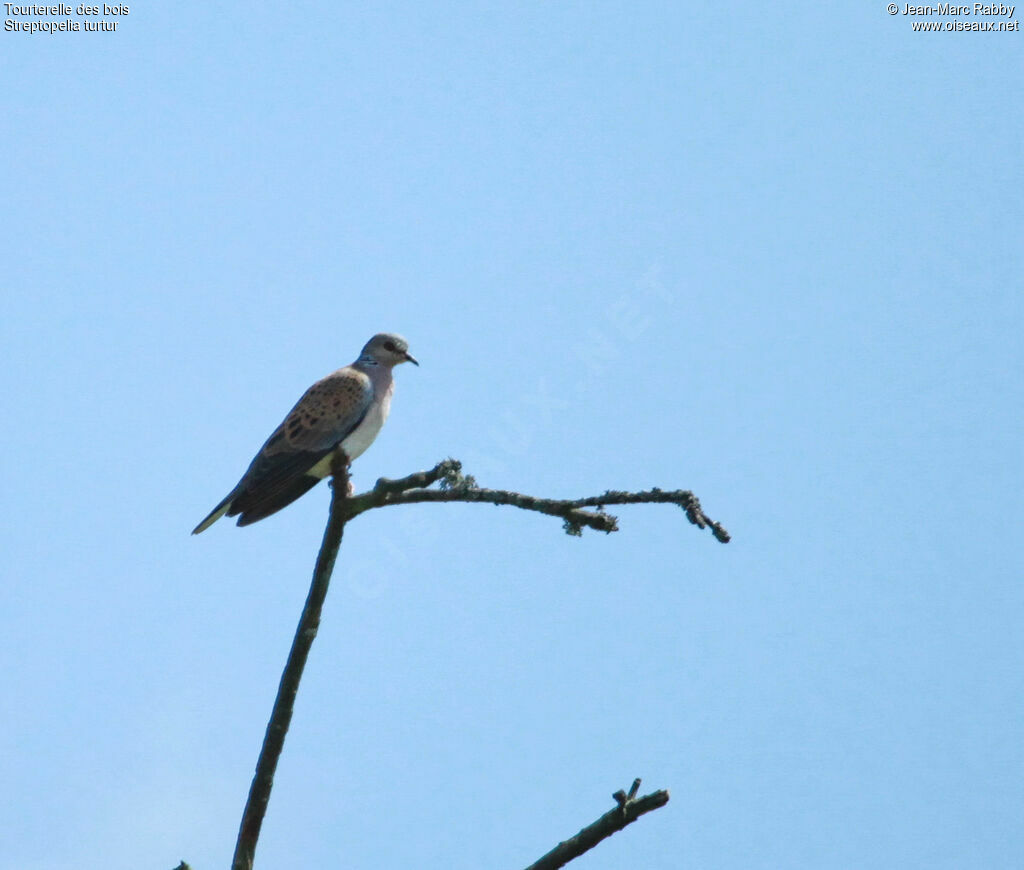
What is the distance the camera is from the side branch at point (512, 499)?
12.9 feet

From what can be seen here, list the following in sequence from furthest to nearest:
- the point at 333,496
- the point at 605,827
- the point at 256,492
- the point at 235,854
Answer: the point at 256,492, the point at 333,496, the point at 235,854, the point at 605,827

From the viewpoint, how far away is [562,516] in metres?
4.07

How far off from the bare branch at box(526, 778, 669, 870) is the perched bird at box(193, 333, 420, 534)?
9.28 ft

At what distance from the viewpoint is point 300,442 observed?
251 inches

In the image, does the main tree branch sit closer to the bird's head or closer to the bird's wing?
the bird's wing

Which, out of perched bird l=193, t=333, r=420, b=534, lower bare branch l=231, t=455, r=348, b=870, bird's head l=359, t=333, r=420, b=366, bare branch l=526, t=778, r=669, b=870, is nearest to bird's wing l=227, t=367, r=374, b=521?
perched bird l=193, t=333, r=420, b=534

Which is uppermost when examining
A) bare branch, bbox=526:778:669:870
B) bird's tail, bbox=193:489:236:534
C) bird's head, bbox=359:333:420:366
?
bird's head, bbox=359:333:420:366

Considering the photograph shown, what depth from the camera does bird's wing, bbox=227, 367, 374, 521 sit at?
625cm

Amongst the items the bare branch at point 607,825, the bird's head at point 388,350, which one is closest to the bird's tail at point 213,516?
the bird's head at point 388,350

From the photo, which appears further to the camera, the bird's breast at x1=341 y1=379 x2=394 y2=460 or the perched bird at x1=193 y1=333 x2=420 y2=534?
the bird's breast at x1=341 y1=379 x2=394 y2=460

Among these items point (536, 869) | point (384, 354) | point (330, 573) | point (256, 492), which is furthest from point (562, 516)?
point (384, 354)

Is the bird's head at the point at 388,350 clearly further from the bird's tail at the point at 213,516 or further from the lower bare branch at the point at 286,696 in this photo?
the lower bare branch at the point at 286,696

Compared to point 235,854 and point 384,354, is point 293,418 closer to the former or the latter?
point 384,354

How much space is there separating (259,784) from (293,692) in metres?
0.29
